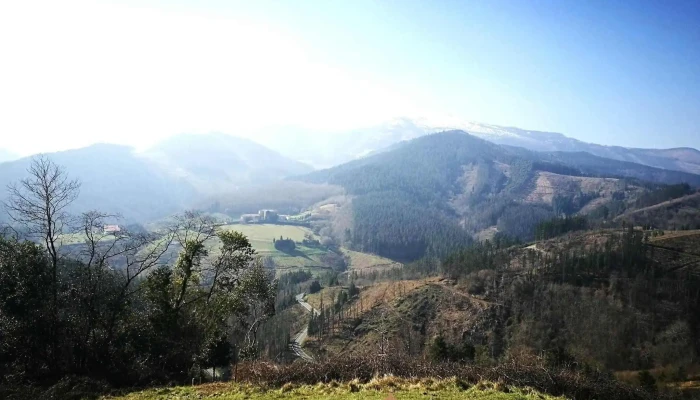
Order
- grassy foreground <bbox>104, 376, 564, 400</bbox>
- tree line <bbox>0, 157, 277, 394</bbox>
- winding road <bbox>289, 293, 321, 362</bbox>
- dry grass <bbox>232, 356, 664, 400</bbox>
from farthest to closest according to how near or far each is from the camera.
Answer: winding road <bbox>289, 293, 321, 362</bbox> → tree line <bbox>0, 157, 277, 394</bbox> → dry grass <bbox>232, 356, 664, 400</bbox> → grassy foreground <bbox>104, 376, 564, 400</bbox>

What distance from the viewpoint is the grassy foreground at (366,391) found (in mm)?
13320

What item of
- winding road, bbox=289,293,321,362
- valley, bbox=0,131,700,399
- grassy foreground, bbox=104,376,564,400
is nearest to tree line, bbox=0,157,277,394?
valley, bbox=0,131,700,399

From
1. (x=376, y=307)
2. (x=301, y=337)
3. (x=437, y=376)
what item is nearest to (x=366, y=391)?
(x=437, y=376)

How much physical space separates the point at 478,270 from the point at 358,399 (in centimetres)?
10597

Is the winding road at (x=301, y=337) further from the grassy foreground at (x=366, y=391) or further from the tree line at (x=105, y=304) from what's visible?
the grassy foreground at (x=366, y=391)

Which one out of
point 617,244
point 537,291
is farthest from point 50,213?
point 617,244

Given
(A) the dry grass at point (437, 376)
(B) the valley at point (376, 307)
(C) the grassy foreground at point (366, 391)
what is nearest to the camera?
(C) the grassy foreground at point (366, 391)

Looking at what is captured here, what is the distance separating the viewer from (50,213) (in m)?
19.4

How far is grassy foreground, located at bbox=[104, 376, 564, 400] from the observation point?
1332 cm

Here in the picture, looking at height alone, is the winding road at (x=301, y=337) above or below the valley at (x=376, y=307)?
below

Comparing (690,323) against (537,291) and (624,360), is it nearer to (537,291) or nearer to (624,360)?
(624,360)

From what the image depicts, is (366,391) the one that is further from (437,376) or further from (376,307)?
(376,307)

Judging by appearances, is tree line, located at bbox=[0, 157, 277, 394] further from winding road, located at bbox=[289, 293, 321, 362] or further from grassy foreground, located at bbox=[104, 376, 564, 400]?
winding road, located at bbox=[289, 293, 321, 362]

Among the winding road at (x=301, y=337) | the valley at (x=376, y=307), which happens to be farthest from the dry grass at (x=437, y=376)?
the winding road at (x=301, y=337)
